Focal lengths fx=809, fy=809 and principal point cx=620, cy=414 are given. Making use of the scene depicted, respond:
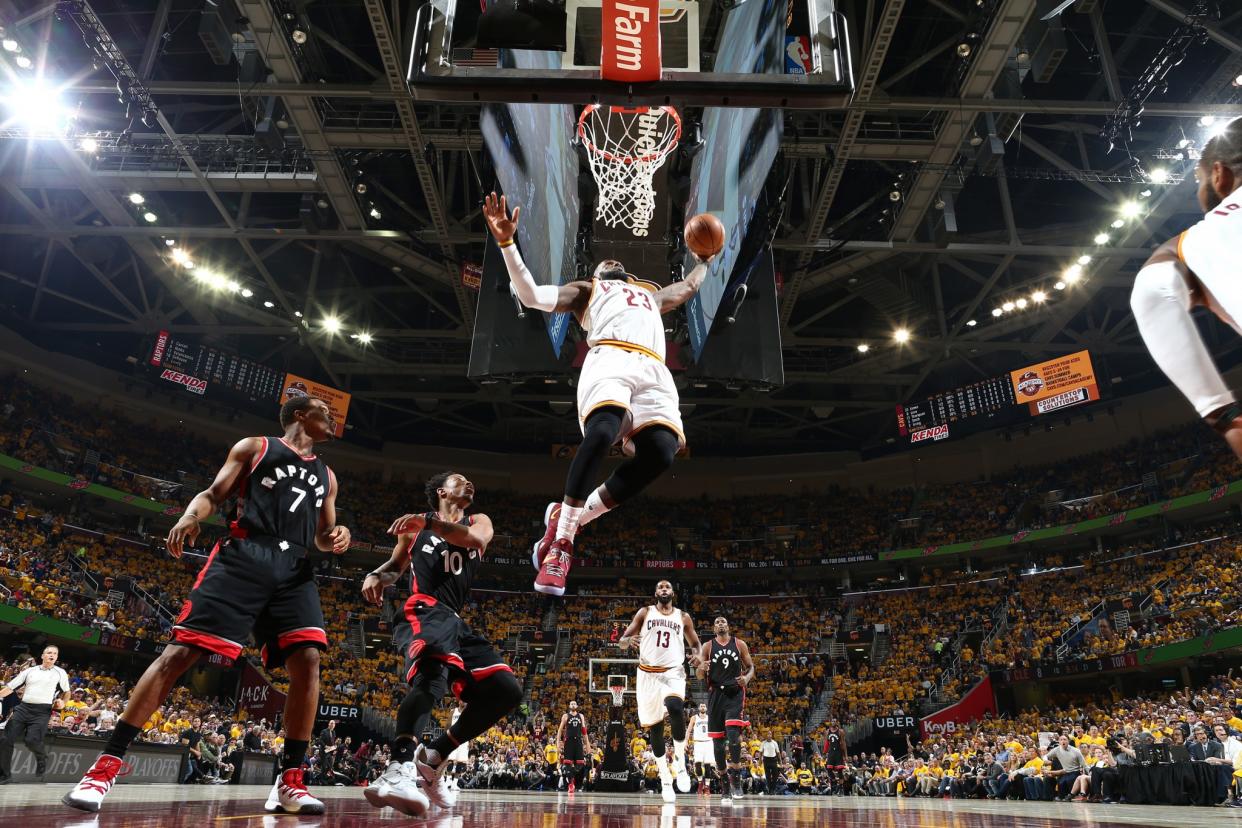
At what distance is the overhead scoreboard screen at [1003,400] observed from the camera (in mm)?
24781

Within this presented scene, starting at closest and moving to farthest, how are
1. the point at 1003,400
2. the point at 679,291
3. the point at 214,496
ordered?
the point at 214,496
the point at 679,291
the point at 1003,400

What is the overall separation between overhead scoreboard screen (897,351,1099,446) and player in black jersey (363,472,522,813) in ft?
79.2

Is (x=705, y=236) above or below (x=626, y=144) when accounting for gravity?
below

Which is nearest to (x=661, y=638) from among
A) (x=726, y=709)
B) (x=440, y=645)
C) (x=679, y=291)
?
(x=726, y=709)

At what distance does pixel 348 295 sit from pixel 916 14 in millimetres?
17029

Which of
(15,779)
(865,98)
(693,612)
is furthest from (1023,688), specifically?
(15,779)

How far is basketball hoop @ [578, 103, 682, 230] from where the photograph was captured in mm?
11594

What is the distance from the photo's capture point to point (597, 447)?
175 inches

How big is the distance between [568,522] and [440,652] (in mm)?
1291

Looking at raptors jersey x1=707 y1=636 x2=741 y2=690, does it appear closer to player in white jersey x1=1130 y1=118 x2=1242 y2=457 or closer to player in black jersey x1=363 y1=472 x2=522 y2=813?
player in black jersey x1=363 y1=472 x2=522 y2=813

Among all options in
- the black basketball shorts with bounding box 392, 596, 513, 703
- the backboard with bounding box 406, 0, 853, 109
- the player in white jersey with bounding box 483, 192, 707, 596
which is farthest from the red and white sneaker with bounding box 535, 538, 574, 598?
the backboard with bounding box 406, 0, 853, 109

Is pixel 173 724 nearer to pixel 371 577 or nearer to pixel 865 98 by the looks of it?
pixel 371 577

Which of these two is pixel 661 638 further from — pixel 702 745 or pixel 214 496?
pixel 214 496

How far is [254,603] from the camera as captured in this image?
4.22 meters
